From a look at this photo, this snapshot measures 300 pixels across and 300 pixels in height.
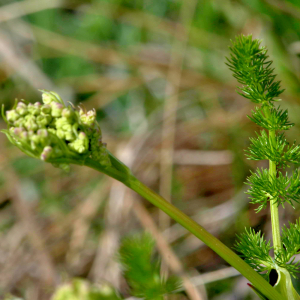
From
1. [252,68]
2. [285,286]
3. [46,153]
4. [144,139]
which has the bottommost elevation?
[144,139]

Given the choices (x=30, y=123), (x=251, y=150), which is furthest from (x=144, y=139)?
(x=30, y=123)

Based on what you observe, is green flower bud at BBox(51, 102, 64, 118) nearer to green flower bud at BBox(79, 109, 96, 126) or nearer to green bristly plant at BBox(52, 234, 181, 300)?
green flower bud at BBox(79, 109, 96, 126)

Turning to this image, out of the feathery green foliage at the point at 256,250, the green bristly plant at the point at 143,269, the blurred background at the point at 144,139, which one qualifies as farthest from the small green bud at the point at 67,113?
the blurred background at the point at 144,139

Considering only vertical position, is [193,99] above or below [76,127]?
below

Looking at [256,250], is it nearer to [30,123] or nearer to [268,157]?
[268,157]

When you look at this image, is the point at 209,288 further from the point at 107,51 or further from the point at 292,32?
the point at 107,51

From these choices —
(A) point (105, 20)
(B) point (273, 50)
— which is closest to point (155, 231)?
(B) point (273, 50)

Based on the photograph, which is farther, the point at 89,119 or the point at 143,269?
the point at 89,119

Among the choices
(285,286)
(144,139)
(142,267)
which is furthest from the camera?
(144,139)
